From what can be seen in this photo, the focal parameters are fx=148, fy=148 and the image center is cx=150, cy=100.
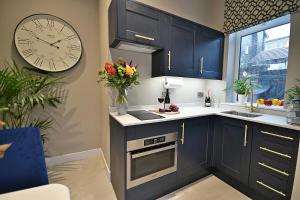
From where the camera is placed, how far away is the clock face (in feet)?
6.22

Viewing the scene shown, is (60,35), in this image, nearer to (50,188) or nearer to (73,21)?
(73,21)

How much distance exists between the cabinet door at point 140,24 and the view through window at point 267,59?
1.68 metres

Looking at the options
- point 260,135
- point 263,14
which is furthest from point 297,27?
point 260,135

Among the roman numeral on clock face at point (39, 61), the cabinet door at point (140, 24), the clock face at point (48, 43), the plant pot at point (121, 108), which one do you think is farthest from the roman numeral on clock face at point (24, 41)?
the plant pot at point (121, 108)

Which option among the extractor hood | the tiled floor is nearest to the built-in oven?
the tiled floor

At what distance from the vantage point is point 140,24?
158cm

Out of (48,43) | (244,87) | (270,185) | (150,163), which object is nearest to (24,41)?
(48,43)

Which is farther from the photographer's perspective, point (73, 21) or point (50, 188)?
point (73, 21)

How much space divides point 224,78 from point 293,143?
1374 mm

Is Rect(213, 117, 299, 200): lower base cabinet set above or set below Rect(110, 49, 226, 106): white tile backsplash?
below

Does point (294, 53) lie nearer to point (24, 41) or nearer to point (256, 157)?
point (256, 157)

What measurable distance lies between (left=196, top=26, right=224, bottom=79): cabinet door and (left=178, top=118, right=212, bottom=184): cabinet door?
787 millimetres

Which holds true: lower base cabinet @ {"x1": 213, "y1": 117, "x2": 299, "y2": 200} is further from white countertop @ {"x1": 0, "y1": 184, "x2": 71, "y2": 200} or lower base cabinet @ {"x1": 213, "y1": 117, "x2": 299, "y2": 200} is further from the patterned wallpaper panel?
white countertop @ {"x1": 0, "y1": 184, "x2": 71, "y2": 200}

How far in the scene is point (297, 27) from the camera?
1.72 metres
